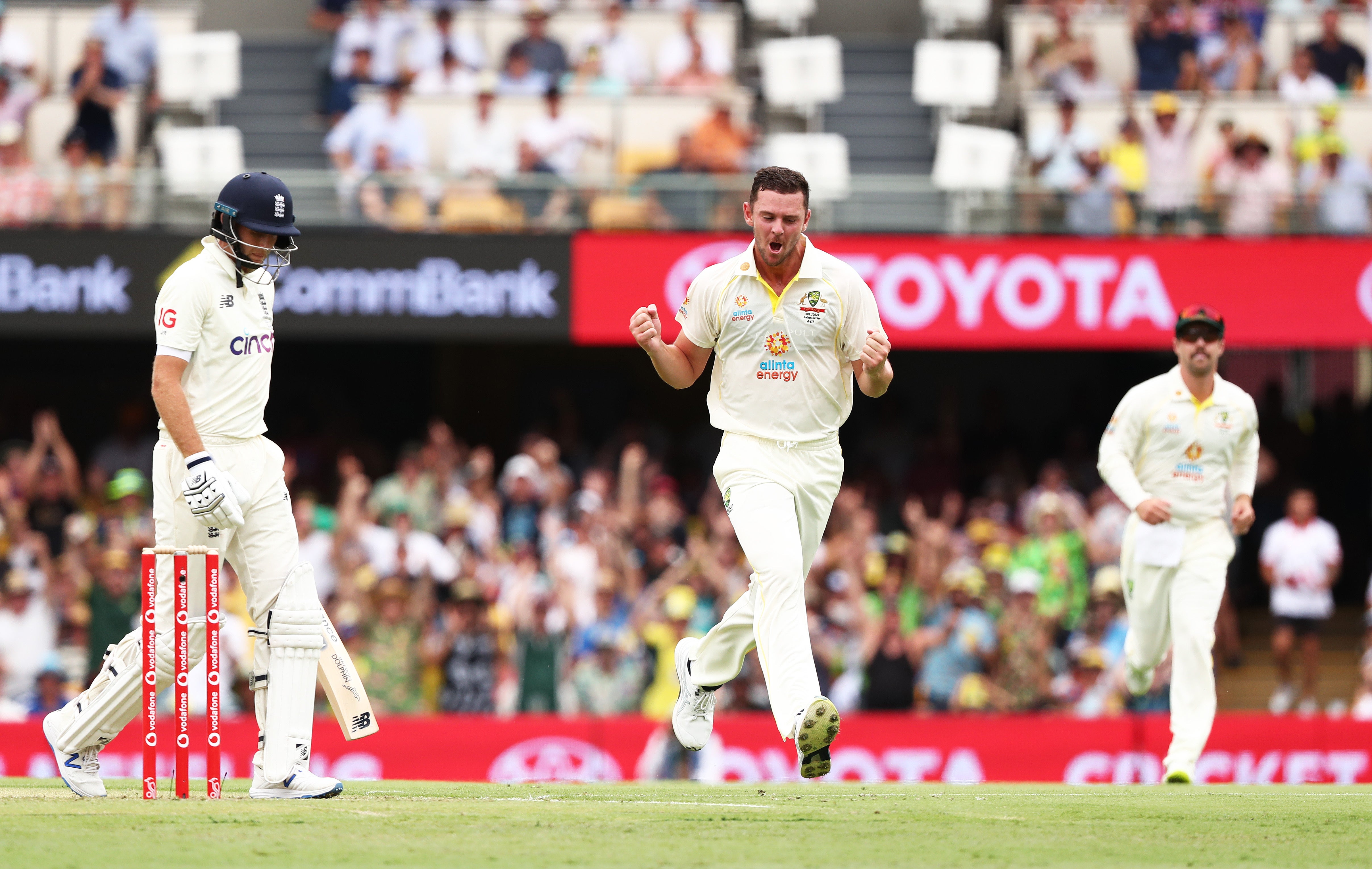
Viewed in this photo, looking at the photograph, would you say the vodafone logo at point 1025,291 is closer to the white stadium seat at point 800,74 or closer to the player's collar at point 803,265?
the white stadium seat at point 800,74

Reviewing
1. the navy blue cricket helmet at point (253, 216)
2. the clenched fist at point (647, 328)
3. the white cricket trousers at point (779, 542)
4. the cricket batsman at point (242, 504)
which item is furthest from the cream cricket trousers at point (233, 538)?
the white cricket trousers at point (779, 542)

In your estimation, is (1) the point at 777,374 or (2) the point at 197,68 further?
(2) the point at 197,68

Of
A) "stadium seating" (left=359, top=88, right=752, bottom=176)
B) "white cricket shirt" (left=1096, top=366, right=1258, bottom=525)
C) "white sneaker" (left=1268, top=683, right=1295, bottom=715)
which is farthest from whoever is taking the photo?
"stadium seating" (left=359, top=88, right=752, bottom=176)

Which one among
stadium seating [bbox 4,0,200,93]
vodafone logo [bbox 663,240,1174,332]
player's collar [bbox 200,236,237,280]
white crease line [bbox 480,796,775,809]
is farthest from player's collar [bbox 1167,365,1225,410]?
stadium seating [bbox 4,0,200,93]

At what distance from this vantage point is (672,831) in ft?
22.3

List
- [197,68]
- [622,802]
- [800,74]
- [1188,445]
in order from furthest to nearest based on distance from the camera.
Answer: [800,74]
[197,68]
[1188,445]
[622,802]

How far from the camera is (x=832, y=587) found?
615 inches

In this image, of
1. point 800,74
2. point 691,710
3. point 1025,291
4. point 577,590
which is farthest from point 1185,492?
point 800,74

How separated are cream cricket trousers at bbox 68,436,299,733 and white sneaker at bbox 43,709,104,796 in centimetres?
18

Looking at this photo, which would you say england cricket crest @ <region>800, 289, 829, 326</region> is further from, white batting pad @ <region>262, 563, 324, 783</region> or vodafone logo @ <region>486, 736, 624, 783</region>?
vodafone logo @ <region>486, 736, 624, 783</region>

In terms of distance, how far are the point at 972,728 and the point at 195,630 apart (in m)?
7.93

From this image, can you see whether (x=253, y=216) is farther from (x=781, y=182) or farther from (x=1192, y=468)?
(x=1192, y=468)

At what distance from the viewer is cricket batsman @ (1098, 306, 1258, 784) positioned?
1060 centimetres

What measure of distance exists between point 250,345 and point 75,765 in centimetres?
192
